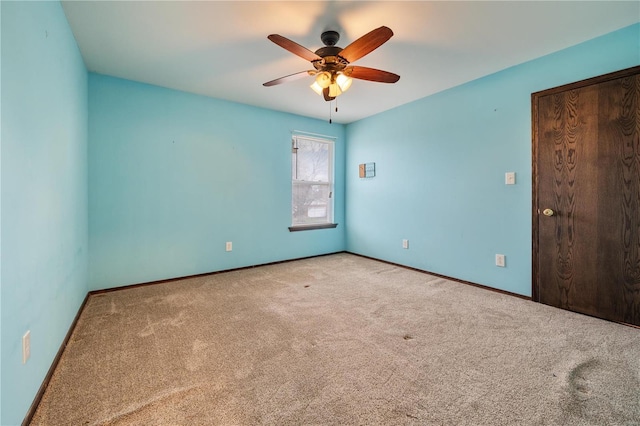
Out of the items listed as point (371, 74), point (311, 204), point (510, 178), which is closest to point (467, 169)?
point (510, 178)

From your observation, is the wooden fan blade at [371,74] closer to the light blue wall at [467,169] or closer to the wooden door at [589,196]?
the light blue wall at [467,169]

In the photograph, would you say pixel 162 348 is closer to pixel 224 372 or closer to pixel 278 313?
pixel 224 372

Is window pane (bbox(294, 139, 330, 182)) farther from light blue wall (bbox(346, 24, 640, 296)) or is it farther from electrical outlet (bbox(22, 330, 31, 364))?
electrical outlet (bbox(22, 330, 31, 364))

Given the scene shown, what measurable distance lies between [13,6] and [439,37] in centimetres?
257

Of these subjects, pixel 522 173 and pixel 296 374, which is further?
pixel 522 173

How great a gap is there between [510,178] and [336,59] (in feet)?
6.98

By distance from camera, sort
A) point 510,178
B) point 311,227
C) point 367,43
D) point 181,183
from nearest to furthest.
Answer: point 367,43
point 510,178
point 181,183
point 311,227

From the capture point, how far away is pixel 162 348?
73.5 inches

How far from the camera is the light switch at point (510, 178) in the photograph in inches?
111

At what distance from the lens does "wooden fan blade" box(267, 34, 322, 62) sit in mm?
1797

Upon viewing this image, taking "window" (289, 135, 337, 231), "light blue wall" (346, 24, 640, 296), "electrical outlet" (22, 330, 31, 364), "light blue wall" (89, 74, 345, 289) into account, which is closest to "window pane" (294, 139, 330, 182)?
"window" (289, 135, 337, 231)

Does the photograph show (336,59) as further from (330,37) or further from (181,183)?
(181,183)

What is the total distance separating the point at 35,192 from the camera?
1.43 meters

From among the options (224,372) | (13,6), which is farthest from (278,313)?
(13,6)
